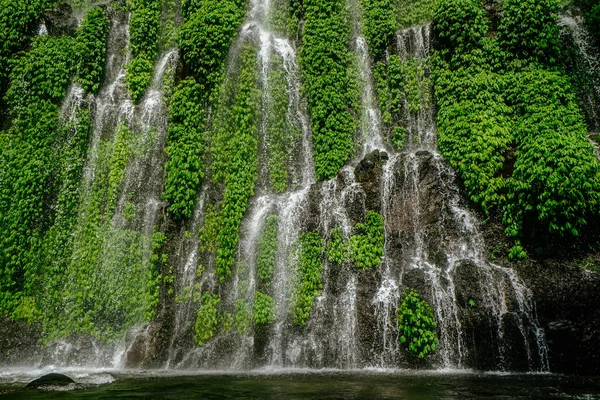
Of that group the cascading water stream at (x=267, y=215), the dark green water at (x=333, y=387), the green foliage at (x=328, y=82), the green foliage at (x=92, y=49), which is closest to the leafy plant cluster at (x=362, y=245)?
the cascading water stream at (x=267, y=215)

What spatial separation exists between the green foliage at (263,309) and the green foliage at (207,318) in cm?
118

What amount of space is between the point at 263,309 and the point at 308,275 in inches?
59.5

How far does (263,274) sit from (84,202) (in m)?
6.45

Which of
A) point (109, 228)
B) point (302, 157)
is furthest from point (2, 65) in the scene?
point (302, 157)

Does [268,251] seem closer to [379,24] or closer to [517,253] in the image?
[517,253]

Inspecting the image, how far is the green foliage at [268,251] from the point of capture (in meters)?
12.3

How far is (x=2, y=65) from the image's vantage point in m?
15.5

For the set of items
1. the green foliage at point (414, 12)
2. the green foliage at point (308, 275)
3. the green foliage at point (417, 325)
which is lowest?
the green foliage at point (417, 325)

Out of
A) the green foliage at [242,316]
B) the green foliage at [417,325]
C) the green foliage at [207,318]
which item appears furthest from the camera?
the green foliage at [207,318]

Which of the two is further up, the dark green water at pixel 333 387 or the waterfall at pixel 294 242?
the waterfall at pixel 294 242

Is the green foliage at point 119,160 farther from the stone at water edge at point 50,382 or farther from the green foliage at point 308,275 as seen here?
the stone at water edge at point 50,382

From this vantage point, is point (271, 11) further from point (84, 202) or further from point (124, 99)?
point (84, 202)

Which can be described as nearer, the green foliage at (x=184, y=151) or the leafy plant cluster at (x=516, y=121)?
the leafy plant cluster at (x=516, y=121)

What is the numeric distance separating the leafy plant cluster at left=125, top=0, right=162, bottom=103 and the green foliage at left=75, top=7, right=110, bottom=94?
3.11ft
